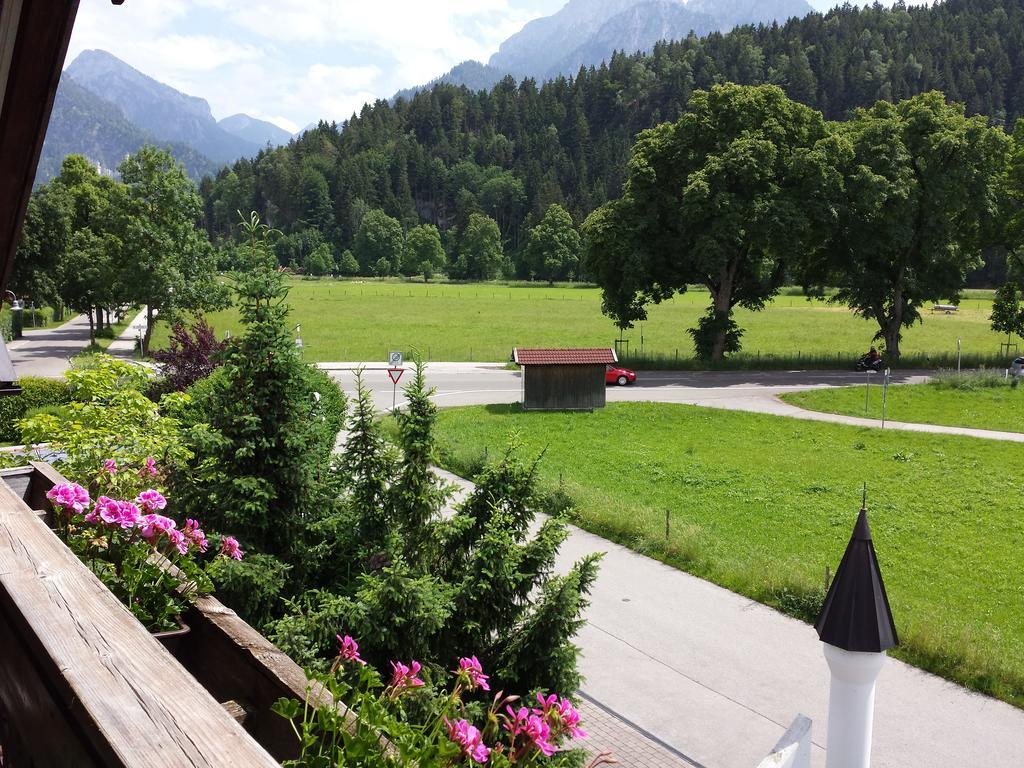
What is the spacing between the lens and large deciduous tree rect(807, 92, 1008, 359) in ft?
141

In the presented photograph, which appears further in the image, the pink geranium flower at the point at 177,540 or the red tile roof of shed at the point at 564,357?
the red tile roof of shed at the point at 564,357

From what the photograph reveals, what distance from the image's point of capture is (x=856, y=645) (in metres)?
3.99

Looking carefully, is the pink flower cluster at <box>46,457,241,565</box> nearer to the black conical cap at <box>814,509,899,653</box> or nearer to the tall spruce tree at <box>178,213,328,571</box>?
the tall spruce tree at <box>178,213,328,571</box>

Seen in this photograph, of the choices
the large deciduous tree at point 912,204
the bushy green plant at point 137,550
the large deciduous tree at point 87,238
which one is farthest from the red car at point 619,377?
the bushy green plant at point 137,550

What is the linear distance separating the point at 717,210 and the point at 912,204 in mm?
10737

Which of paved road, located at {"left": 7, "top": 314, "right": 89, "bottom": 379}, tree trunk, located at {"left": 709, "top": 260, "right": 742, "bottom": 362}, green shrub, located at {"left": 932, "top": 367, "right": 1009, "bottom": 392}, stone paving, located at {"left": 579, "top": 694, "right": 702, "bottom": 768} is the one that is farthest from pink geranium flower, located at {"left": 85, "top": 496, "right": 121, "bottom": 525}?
tree trunk, located at {"left": 709, "top": 260, "right": 742, "bottom": 362}

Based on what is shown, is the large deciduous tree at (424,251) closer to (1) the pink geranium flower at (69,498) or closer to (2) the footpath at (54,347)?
(2) the footpath at (54,347)

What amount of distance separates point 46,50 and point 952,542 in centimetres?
1813

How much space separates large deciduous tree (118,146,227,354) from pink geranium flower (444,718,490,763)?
140 ft

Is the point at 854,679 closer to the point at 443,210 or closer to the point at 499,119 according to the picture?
the point at 443,210

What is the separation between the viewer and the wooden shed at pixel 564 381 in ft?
104

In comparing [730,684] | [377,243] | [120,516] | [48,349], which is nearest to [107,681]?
[120,516]

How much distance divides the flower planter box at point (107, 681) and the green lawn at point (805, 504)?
5186mm

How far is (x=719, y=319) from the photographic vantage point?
44375mm
